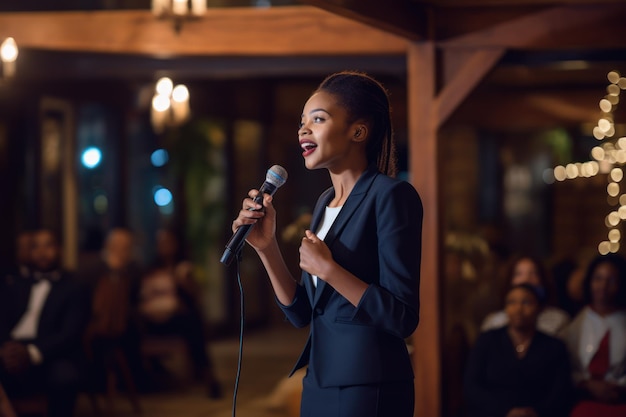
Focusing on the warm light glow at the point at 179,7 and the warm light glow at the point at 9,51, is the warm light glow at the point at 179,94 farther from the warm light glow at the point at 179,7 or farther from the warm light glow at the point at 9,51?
the warm light glow at the point at 9,51

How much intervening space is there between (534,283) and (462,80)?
3.87ft

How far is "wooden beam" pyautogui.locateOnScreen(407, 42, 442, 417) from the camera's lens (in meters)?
5.79

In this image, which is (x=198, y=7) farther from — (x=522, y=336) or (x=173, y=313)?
(x=522, y=336)

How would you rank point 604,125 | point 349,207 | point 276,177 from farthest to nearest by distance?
point 604,125
point 276,177
point 349,207

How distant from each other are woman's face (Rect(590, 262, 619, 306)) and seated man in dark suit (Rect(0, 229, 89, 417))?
2860mm

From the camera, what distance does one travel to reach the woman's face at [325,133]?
2191mm

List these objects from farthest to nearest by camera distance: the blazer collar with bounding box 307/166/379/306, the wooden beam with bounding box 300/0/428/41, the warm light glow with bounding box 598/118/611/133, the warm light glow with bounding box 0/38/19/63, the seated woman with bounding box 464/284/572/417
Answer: the warm light glow with bounding box 598/118/611/133 < the warm light glow with bounding box 0/38/19/63 < the seated woman with bounding box 464/284/572/417 < the wooden beam with bounding box 300/0/428/41 < the blazer collar with bounding box 307/166/379/306

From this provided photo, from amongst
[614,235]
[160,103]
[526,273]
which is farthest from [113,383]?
[614,235]

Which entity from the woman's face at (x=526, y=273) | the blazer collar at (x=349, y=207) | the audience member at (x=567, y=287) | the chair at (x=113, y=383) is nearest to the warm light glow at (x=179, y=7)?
the chair at (x=113, y=383)

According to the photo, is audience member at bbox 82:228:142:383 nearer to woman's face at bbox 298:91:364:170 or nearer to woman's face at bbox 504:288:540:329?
woman's face at bbox 504:288:540:329

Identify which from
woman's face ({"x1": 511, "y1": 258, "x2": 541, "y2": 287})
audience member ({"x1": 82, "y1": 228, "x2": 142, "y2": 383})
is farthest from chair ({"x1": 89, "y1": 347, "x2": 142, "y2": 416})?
woman's face ({"x1": 511, "y1": 258, "x2": 541, "y2": 287})

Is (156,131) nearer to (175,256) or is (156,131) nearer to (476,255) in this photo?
(175,256)

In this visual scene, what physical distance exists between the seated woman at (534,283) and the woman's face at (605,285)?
1.40 ft

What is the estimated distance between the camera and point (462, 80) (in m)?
5.76
